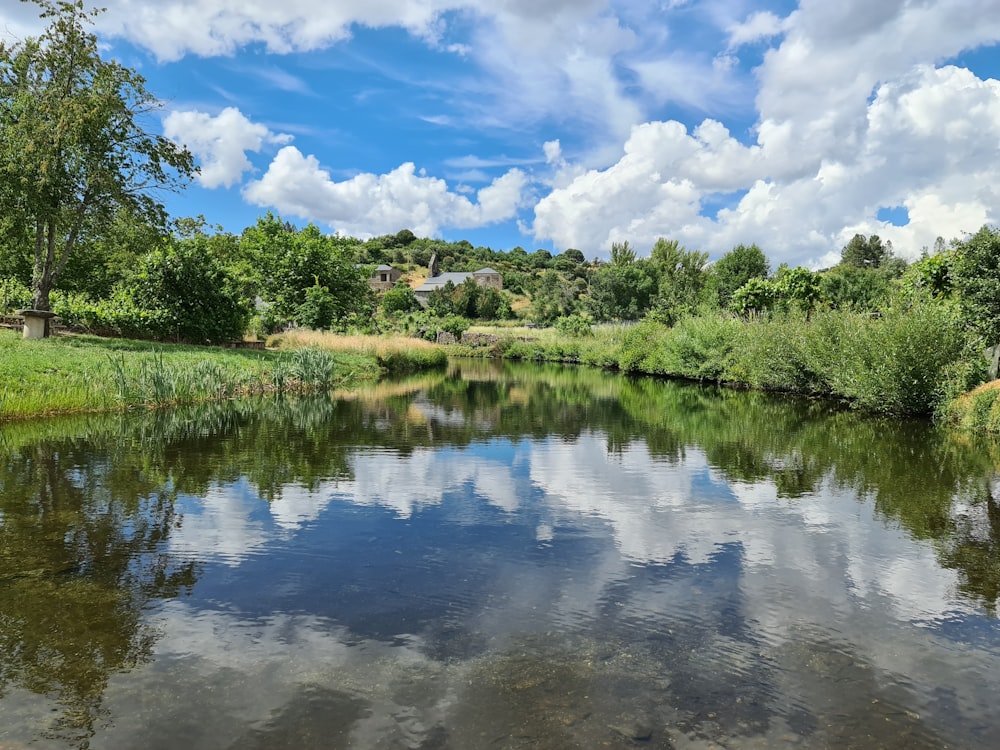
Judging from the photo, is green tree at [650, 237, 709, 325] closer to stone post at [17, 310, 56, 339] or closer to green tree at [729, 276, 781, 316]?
green tree at [729, 276, 781, 316]

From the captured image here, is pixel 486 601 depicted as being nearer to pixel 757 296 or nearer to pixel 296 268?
pixel 296 268

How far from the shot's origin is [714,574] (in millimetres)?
6820

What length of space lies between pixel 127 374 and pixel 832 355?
2342 centimetres

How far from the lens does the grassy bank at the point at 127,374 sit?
1584cm

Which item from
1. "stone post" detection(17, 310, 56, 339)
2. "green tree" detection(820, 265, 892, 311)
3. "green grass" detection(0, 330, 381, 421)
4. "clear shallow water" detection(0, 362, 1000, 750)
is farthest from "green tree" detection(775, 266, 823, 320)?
"stone post" detection(17, 310, 56, 339)

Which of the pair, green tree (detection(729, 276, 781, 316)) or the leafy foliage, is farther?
green tree (detection(729, 276, 781, 316))

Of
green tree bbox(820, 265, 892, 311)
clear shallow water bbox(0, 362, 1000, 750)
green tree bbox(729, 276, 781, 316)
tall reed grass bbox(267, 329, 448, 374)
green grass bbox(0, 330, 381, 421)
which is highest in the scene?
green tree bbox(820, 265, 892, 311)

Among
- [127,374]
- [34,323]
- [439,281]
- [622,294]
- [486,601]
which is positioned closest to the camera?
[486,601]

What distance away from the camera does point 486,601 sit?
6.03m

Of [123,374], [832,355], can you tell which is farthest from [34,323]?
[832,355]

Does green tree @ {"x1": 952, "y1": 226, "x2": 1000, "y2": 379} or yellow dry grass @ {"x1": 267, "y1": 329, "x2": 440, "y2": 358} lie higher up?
green tree @ {"x1": 952, "y1": 226, "x2": 1000, "y2": 379}

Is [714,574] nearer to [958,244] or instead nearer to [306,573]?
[306,573]

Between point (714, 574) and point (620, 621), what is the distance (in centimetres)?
167

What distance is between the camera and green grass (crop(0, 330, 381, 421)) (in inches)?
622
